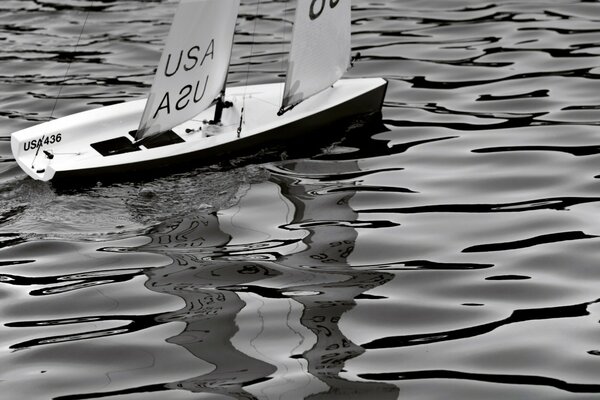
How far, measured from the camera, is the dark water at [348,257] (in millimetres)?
7973

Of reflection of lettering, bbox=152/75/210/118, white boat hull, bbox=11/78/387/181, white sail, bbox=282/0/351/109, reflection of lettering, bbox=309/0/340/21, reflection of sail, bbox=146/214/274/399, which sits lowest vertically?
reflection of sail, bbox=146/214/274/399

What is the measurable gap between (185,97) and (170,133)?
17.8 inches

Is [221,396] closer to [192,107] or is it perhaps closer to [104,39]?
[192,107]

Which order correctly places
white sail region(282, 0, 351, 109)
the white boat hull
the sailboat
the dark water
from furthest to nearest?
white sail region(282, 0, 351, 109), the sailboat, the white boat hull, the dark water

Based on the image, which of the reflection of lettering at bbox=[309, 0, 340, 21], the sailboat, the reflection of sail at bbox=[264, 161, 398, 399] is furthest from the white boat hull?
the reflection of lettering at bbox=[309, 0, 340, 21]

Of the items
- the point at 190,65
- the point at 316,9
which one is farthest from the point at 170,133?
the point at 316,9

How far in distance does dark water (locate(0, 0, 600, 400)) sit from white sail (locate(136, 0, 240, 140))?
61 cm

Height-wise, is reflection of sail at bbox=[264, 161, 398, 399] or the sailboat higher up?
the sailboat

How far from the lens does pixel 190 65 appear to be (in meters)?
12.0

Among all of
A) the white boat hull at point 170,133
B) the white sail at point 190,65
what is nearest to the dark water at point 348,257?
the white boat hull at point 170,133

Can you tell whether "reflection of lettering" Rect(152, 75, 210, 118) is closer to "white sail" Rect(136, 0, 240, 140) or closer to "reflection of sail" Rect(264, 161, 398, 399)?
"white sail" Rect(136, 0, 240, 140)

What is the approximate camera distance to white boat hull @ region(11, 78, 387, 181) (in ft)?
38.1

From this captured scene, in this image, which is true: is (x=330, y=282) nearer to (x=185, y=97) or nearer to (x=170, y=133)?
(x=185, y=97)

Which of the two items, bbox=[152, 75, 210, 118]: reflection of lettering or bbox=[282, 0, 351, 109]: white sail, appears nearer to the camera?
bbox=[152, 75, 210, 118]: reflection of lettering
